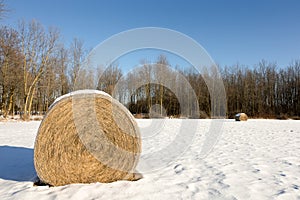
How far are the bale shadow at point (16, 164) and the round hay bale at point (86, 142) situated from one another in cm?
60

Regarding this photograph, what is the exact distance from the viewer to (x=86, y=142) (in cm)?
304

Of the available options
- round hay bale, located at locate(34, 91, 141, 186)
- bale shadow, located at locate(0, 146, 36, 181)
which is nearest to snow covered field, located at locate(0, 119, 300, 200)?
bale shadow, located at locate(0, 146, 36, 181)

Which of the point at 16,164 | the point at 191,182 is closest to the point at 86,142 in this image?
the point at 191,182

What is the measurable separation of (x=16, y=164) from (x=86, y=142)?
1.89 meters

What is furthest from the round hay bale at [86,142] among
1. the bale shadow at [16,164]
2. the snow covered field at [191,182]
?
the bale shadow at [16,164]

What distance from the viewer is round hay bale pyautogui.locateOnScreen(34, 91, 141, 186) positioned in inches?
112

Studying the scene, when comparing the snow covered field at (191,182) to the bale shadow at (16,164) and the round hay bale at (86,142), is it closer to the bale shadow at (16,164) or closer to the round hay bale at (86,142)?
the bale shadow at (16,164)

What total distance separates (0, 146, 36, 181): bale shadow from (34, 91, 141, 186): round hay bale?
0.60m

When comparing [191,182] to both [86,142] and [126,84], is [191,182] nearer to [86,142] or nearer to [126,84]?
[86,142]

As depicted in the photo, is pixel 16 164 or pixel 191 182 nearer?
pixel 191 182

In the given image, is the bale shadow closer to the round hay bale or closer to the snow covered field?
the snow covered field

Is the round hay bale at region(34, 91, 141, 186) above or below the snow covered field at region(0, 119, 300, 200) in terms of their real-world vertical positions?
above

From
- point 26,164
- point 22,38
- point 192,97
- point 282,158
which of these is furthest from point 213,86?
point 26,164

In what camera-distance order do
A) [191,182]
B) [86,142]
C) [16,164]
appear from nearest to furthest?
[191,182]
[86,142]
[16,164]
